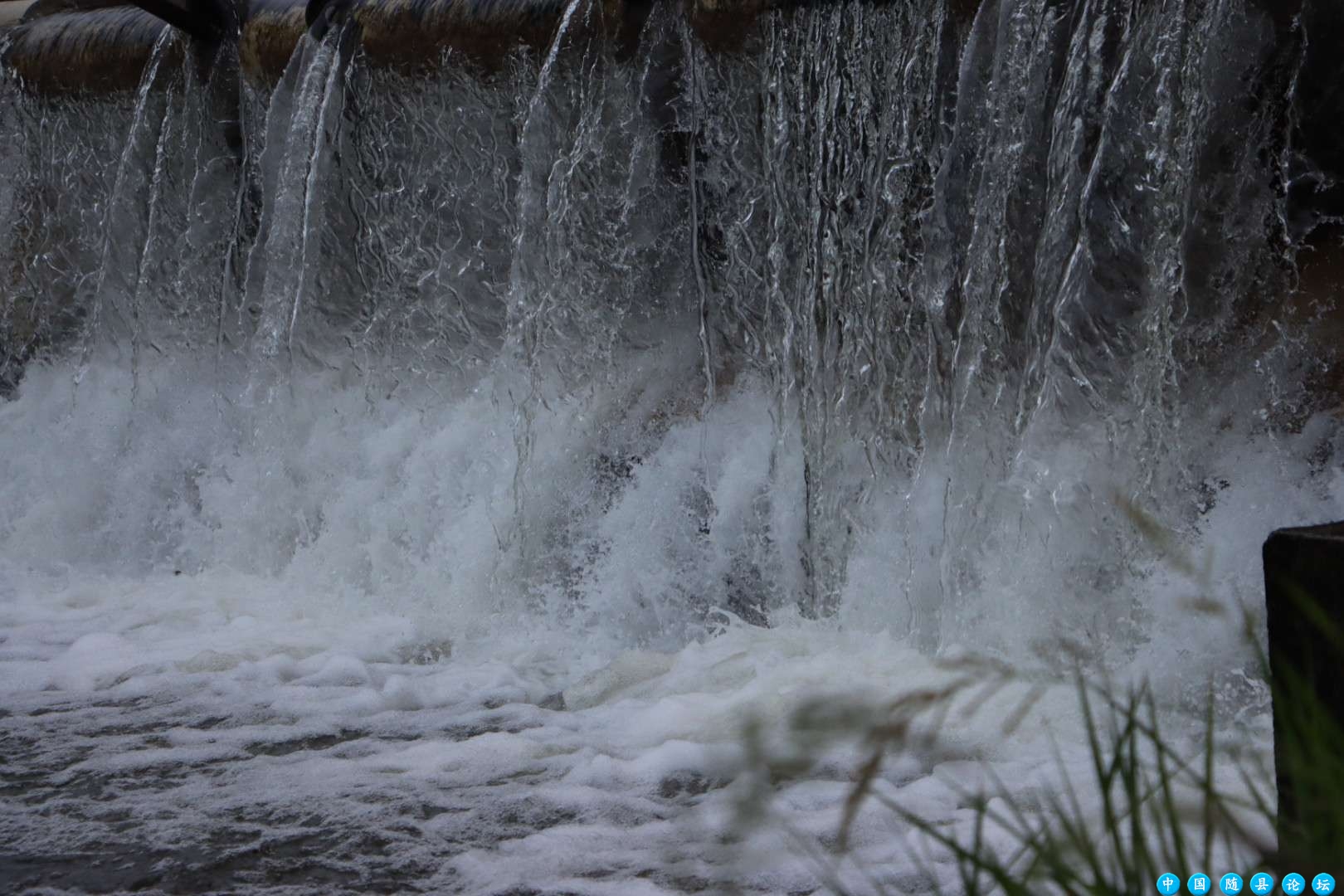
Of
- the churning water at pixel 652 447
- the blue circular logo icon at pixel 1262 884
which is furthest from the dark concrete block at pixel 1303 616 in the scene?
the churning water at pixel 652 447

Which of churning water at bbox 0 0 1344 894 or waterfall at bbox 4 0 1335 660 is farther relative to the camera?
waterfall at bbox 4 0 1335 660

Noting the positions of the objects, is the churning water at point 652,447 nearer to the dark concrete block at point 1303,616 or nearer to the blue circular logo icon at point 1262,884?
the dark concrete block at point 1303,616

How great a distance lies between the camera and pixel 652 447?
5.30 m

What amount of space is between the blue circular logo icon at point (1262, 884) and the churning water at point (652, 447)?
1.58 m

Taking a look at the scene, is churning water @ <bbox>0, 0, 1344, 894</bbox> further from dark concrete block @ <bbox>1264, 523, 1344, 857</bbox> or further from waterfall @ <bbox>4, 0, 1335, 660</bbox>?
dark concrete block @ <bbox>1264, 523, 1344, 857</bbox>

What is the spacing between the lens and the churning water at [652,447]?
127 inches

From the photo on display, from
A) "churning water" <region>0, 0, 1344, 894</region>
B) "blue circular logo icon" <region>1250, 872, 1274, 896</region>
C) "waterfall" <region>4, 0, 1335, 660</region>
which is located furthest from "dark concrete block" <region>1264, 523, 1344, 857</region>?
"waterfall" <region>4, 0, 1335, 660</region>

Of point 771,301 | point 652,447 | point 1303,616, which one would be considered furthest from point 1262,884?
point 652,447

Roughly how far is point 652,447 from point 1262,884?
4.30 m

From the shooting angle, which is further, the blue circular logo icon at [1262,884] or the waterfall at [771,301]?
the waterfall at [771,301]

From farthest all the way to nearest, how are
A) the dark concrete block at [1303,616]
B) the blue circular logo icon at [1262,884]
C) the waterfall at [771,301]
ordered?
Answer: the waterfall at [771,301] < the dark concrete block at [1303,616] < the blue circular logo icon at [1262,884]

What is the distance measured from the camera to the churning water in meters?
3.22

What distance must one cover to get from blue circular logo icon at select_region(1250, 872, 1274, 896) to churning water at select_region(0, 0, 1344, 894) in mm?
1576

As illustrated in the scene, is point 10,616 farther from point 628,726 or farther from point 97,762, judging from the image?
point 628,726
